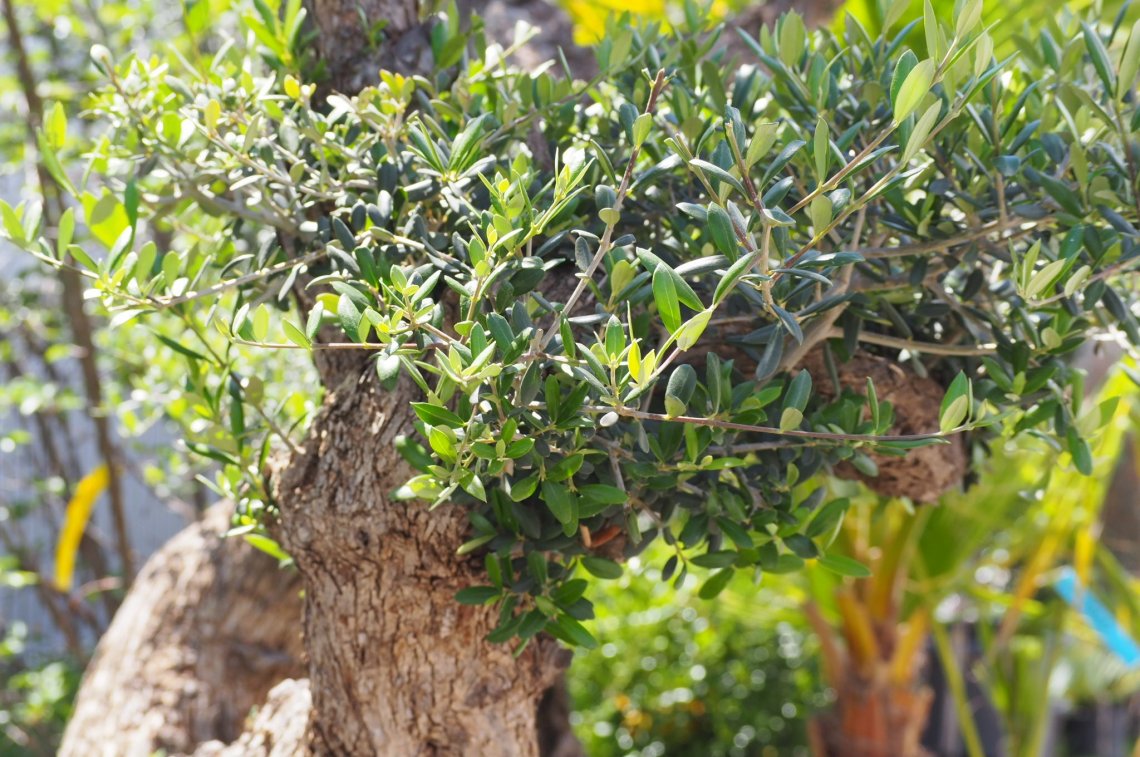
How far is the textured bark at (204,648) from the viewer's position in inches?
58.1

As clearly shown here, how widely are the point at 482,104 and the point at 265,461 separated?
0.38m

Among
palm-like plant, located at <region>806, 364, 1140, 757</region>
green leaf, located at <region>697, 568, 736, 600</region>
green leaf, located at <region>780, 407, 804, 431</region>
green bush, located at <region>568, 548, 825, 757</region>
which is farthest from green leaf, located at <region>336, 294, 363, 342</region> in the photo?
green bush, located at <region>568, 548, 825, 757</region>

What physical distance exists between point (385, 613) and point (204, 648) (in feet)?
2.51

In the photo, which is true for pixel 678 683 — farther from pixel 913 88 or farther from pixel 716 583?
pixel 913 88

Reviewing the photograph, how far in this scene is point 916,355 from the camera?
85 centimetres

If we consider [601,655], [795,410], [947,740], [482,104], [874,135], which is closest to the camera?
[795,410]

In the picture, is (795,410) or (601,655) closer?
(795,410)

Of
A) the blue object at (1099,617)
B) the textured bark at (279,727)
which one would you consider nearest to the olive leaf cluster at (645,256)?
the textured bark at (279,727)

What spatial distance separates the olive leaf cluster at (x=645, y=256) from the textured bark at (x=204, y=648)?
656mm

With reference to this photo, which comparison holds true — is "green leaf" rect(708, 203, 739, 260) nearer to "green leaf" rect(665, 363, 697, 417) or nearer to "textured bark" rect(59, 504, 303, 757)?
"green leaf" rect(665, 363, 697, 417)

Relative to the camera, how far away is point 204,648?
1.52 m

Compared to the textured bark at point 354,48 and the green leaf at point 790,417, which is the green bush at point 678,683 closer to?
the textured bark at point 354,48

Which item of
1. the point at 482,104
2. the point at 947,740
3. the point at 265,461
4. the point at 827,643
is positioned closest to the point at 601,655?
the point at 827,643

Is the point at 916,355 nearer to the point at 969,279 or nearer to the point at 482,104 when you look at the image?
the point at 969,279
